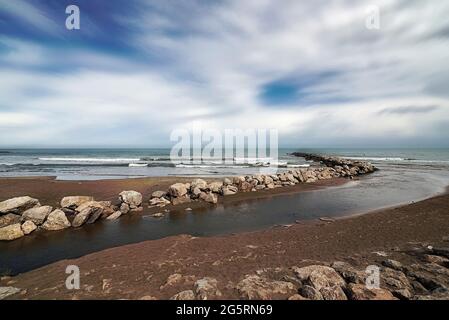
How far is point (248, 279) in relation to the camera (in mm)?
4797

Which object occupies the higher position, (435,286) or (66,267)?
(435,286)

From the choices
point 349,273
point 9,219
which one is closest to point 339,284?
point 349,273

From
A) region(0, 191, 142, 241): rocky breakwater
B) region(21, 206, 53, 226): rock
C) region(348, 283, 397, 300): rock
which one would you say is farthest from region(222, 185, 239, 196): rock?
region(348, 283, 397, 300): rock

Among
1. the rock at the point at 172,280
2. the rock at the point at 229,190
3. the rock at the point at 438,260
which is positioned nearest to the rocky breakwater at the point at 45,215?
the rock at the point at 229,190

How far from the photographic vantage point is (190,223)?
10.6m

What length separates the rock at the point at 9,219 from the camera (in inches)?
383

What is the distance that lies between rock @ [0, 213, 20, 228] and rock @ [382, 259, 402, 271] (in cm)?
1281

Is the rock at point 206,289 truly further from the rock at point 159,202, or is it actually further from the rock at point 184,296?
the rock at point 159,202

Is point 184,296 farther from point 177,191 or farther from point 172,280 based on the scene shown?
point 177,191

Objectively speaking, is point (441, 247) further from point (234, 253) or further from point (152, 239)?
point (152, 239)

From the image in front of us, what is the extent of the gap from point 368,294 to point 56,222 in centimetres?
1069

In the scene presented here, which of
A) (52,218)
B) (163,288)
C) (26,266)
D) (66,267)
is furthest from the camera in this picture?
(52,218)
